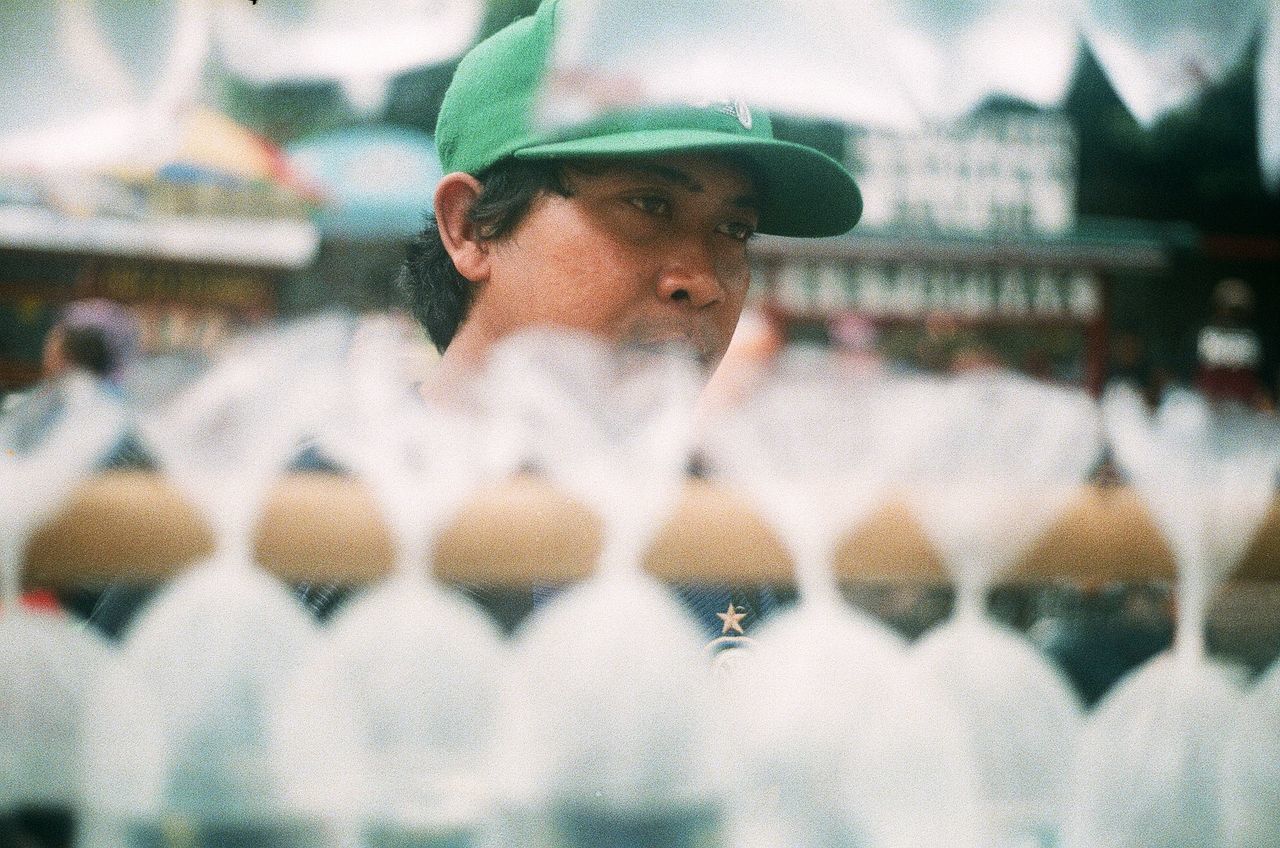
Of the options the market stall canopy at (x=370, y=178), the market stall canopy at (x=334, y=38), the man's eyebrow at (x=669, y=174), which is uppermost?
the market stall canopy at (x=370, y=178)

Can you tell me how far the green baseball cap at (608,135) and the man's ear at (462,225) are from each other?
2 cm

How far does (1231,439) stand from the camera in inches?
25.0

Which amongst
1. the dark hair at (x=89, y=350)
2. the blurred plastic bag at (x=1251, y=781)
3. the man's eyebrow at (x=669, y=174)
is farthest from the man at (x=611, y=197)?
the blurred plastic bag at (x=1251, y=781)

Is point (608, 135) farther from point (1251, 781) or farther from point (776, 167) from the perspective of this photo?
point (1251, 781)

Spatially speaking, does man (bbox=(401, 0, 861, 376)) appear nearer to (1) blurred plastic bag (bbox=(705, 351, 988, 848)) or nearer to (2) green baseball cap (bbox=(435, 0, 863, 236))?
(2) green baseball cap (bbox=(435, 0, 863, 236))

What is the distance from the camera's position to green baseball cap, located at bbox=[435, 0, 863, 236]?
702 mm

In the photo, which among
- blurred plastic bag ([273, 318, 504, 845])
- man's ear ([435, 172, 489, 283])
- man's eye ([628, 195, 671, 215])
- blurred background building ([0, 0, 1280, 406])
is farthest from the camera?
man's ear ([435, 172, 489, 283])

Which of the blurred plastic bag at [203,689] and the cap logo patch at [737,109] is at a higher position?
the cap logo patch at [737,109]

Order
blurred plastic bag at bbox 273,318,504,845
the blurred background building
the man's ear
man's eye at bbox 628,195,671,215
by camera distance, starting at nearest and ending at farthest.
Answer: blurred plastic bag at bbox 273,318,504,845
the blurred background building
man's eye at bbox 628,195,671,215
the man's ear

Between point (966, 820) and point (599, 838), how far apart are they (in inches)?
8.0

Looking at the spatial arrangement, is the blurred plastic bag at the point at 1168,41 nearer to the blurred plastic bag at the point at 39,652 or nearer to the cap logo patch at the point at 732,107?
the cap logo patch at the point at 732,107

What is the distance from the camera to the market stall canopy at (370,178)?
0.90 m

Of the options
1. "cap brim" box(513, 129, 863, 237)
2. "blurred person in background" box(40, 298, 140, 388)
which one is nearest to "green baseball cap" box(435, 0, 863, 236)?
"cap brim" box(513, 129, 863, 237)

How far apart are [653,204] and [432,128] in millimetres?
243
